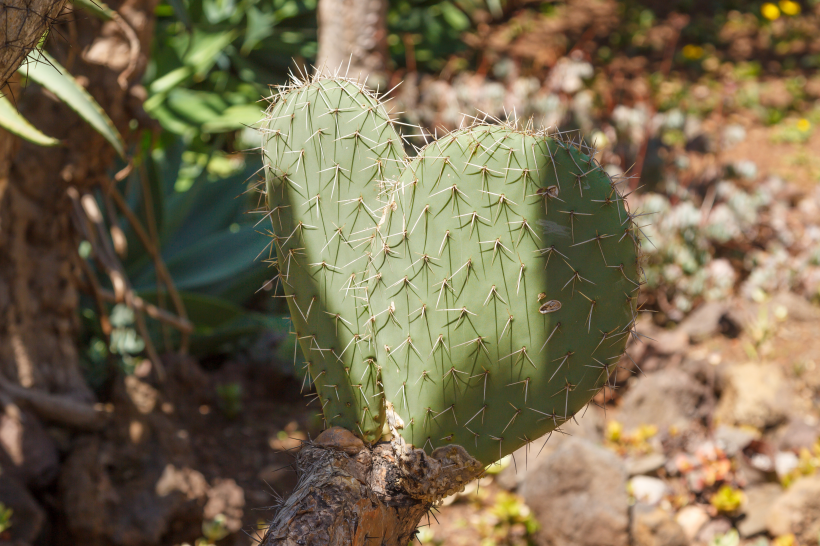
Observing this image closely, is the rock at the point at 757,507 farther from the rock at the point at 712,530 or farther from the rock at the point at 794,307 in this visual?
the rock at the point at 794,307

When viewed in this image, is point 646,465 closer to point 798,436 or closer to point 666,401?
point 666,401

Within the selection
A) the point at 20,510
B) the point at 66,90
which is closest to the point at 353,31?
the point at 66,90

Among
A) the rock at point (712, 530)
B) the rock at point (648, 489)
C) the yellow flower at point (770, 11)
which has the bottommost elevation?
the rock at point (712, 530)

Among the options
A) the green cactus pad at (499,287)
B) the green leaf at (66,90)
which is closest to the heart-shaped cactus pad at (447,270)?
the green cactus pad at (499,287)

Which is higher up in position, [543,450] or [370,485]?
[370,485]

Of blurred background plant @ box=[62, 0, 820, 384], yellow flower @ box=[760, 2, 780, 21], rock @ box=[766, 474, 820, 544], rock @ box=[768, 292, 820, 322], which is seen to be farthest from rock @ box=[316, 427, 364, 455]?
yellow flower @ box=[760, 2, 780, 21]

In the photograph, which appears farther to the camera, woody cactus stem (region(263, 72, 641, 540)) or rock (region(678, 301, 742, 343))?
rock (region(678, 301, 742, 343))

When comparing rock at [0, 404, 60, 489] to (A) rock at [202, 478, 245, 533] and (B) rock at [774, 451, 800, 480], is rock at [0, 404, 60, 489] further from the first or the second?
(B) rock at [774, 451, 800, 480]
